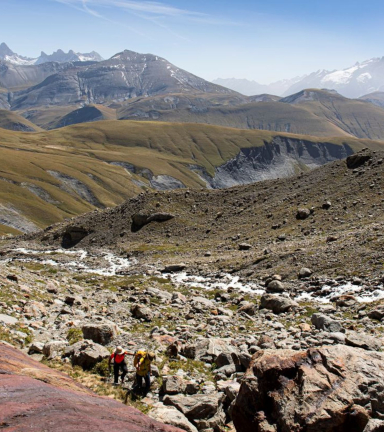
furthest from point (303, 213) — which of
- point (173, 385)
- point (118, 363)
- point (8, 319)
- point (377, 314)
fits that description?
point (118, 363)

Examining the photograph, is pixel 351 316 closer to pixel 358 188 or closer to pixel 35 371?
pixel 35 371

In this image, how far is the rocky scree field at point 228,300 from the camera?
42.5ft

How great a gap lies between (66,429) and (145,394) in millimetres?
7524

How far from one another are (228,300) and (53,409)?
28.4 meters

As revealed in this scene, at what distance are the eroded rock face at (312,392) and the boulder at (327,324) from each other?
1000 centimetres

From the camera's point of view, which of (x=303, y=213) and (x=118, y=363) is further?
(x=303, y=213)

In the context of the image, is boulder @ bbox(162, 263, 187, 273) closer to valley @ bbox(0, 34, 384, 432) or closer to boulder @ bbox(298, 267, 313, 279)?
valley @ bbox(0, 34, 384, 432)

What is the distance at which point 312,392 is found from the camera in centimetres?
1216

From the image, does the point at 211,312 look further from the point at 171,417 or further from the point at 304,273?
the point at 171,417

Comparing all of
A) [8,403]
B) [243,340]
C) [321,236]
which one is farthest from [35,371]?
[321,236]

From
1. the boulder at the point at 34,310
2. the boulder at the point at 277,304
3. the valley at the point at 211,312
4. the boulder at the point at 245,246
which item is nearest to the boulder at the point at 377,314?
the valley at the point at 211,312

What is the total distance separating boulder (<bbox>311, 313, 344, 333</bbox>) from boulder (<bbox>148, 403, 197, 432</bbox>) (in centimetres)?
1269

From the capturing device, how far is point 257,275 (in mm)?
45031

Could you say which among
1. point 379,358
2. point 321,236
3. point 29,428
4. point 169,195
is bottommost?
point 29,428
